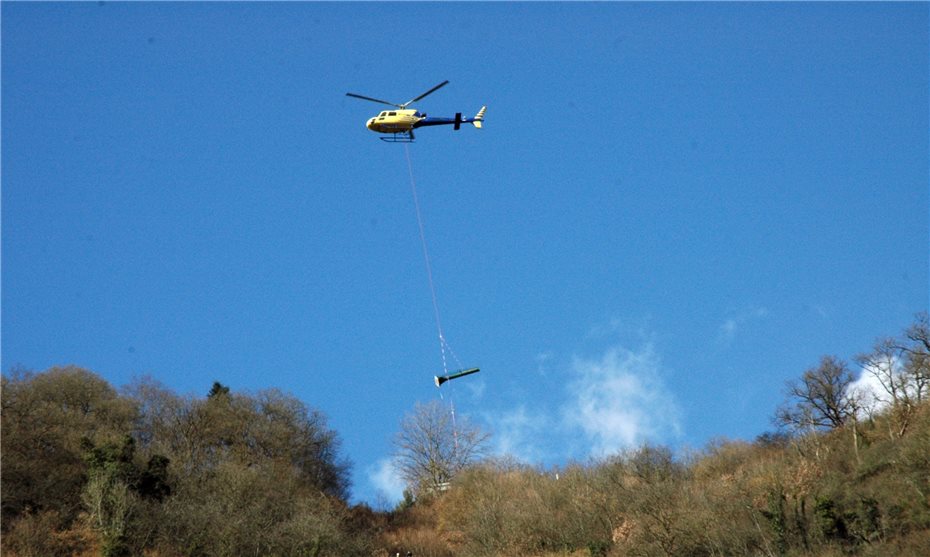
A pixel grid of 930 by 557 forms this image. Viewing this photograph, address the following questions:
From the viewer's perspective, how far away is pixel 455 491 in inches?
2926

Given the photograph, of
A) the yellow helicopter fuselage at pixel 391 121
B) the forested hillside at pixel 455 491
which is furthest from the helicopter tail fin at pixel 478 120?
the forested hillside at pixel 455 491

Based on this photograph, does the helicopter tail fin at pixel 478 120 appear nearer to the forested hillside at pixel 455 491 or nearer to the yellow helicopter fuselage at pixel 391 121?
the yellow helicopter fuselage at pixel 391 121

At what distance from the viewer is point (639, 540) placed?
54750mm

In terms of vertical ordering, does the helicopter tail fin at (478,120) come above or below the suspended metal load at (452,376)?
above

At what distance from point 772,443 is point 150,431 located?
43.4 m

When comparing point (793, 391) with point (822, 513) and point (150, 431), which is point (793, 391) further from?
point (150, 431)

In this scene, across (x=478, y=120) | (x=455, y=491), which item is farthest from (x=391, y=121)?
(x=455, y=491)

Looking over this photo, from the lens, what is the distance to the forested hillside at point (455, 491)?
52.2 meters

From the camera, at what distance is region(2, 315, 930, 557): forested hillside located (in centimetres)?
5222

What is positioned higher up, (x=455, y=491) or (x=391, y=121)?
(x=391, y=121)

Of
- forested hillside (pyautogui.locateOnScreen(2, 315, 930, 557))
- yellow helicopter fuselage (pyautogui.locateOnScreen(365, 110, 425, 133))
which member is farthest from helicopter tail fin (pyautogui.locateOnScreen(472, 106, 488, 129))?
forested hillside (pyautogui.locateOnScreen(2, 315, 930, 557))

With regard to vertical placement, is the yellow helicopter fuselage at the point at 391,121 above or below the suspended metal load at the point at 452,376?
above

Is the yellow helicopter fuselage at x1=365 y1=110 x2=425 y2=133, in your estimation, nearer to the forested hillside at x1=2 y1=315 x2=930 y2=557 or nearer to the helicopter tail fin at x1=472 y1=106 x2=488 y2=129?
the helicopter tail fin at x1=472 y1=106 x2=488 y2=129

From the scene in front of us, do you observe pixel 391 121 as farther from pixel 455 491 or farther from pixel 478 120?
pixel 455 491
